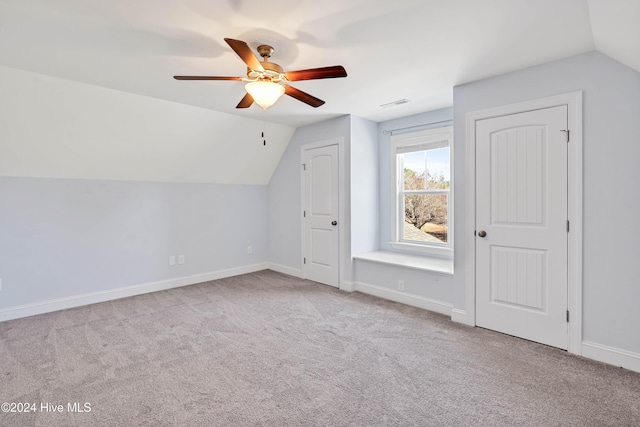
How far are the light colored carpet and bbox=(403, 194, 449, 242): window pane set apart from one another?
3.63ft

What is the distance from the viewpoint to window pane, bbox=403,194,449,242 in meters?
4.12

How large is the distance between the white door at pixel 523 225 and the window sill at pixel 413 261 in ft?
1.66

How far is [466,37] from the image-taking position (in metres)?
2.27

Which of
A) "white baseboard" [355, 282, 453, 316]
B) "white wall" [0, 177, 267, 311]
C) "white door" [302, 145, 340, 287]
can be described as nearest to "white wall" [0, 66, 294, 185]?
"white wall" [0, 177, 267, 311]

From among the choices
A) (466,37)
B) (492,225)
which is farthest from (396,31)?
(492,225)

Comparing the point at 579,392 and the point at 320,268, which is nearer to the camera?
the point at 579,392

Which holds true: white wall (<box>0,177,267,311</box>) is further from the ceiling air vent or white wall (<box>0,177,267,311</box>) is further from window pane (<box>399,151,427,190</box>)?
the ceiling air vent

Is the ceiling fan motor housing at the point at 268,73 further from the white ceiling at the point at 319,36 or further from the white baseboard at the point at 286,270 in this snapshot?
the white baseboard at the point at 286,270

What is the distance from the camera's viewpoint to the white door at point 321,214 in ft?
14.9

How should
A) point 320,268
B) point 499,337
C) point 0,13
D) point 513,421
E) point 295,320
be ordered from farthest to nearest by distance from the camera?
point 320,268, point 295,320, point 499,337, point 0,13, point 513,421

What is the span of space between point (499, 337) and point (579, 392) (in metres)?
0.81

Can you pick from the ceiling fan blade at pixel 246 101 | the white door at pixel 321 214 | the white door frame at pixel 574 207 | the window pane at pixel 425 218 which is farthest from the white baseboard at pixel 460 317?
the ceiling fan blade at pixel 246 101

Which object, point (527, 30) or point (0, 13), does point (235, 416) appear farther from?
point (527, 30)

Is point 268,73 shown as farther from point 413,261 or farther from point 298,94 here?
point 413,261
